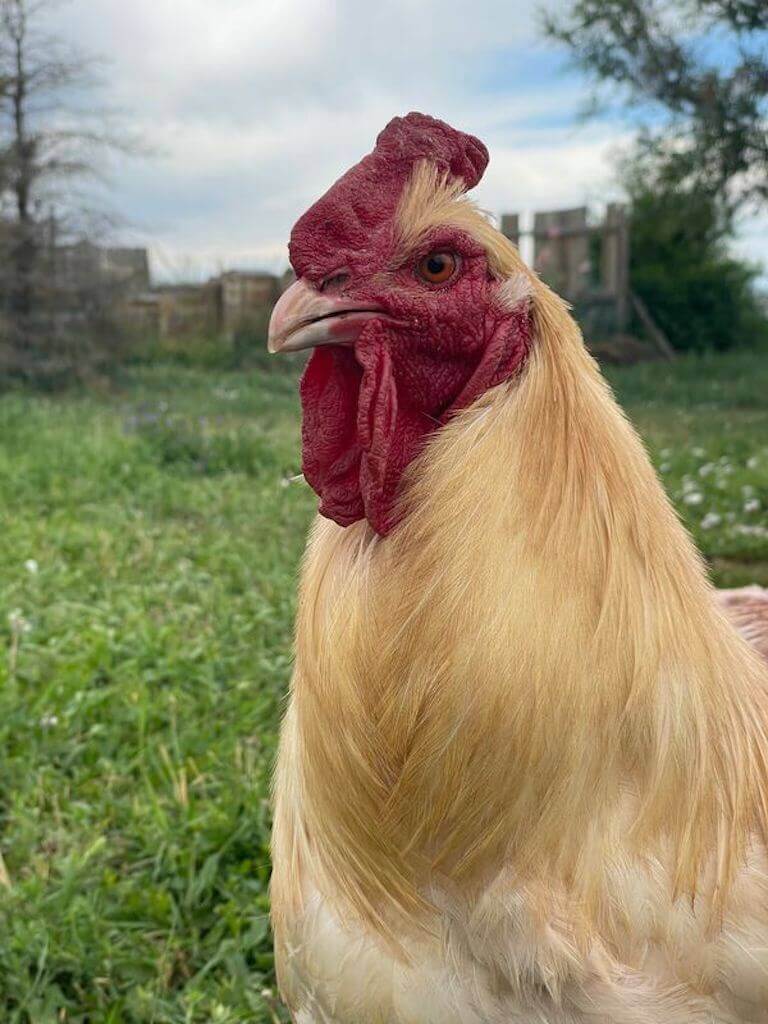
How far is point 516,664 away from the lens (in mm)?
1398

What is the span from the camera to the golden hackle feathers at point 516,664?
141 centimetres

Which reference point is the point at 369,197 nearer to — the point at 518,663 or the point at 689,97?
the point at 518,663

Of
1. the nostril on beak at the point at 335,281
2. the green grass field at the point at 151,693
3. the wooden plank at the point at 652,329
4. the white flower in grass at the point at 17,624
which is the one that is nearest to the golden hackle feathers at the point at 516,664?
the nostril on beak at the point at 335,281

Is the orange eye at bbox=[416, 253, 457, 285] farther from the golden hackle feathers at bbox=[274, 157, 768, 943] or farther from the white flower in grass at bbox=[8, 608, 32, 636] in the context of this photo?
the white flower in grass at bbox=[8, 608, 32, 636]

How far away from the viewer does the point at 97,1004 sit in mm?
2453

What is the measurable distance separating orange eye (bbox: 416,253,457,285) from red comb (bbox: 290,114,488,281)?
0.07 meters

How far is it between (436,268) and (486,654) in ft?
1.86

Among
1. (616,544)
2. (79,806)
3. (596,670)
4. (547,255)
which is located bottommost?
(79,806)

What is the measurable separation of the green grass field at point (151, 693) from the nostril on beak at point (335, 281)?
5.84ft

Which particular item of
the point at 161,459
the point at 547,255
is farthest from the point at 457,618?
the point at 547,255

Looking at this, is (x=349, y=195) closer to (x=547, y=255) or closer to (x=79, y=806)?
(x=79, y=806)

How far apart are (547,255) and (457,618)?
14605 mm

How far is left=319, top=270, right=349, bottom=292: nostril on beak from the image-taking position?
1.46 metres

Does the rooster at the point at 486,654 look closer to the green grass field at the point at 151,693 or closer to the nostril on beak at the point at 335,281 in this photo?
the nostril on beak at the point at 335,281
